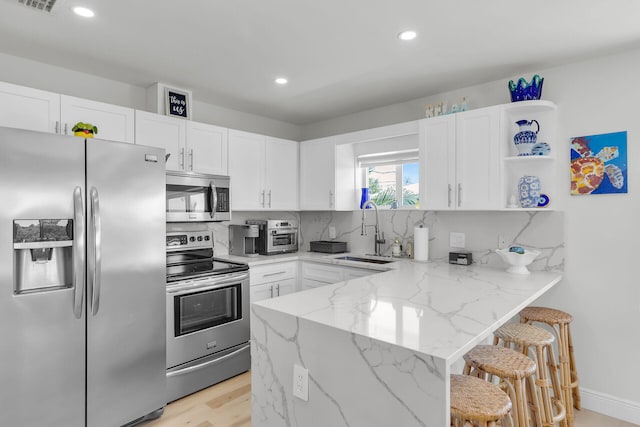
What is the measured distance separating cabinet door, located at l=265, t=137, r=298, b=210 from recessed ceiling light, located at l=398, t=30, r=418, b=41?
6.16ft

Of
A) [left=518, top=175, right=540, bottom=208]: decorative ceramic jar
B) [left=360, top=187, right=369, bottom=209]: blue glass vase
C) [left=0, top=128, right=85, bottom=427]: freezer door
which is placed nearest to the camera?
[left=0, top=128, right=85, bottom=427]: freezer door

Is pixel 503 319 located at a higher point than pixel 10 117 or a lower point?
lower

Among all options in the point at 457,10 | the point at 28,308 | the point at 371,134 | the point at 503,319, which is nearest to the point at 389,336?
the point at 503,319

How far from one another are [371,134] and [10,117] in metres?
2.67

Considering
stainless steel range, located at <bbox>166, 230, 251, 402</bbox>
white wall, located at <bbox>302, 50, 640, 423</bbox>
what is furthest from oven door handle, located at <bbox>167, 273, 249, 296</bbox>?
white wall, located at <bbox>302, 50, 640, 423</bbox>

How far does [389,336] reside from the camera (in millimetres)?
1280

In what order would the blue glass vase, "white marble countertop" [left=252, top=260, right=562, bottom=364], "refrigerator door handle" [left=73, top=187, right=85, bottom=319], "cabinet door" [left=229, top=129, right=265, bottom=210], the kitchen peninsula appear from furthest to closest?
the blue glass vase < "cabinet door" [left=229, top=129, right=265, bottom=210] < "refrigerator door handle" [left=73, top=187, right=85, bottom=319] < "white marble countertop" [left=252, top=260, right=562, bottom=364] < the kitchen peninsula

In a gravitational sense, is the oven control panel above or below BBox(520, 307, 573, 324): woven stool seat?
above

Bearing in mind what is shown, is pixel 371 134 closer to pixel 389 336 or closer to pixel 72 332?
pixel 389 336

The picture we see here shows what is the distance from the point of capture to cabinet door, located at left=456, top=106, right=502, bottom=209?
2.70 metres

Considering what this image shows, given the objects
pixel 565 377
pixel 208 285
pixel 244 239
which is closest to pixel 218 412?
pixel 208 285

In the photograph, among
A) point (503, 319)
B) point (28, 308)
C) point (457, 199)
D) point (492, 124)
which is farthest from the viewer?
point (457, 199)

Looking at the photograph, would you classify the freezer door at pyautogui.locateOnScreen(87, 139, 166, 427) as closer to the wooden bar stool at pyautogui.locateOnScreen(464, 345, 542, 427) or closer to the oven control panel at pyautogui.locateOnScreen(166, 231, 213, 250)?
the oven control panel at pyautogui.locateOnScreen(166, 231, 213, 250)

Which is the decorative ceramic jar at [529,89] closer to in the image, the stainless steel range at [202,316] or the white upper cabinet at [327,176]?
the white upper cabinet at [327,176]
